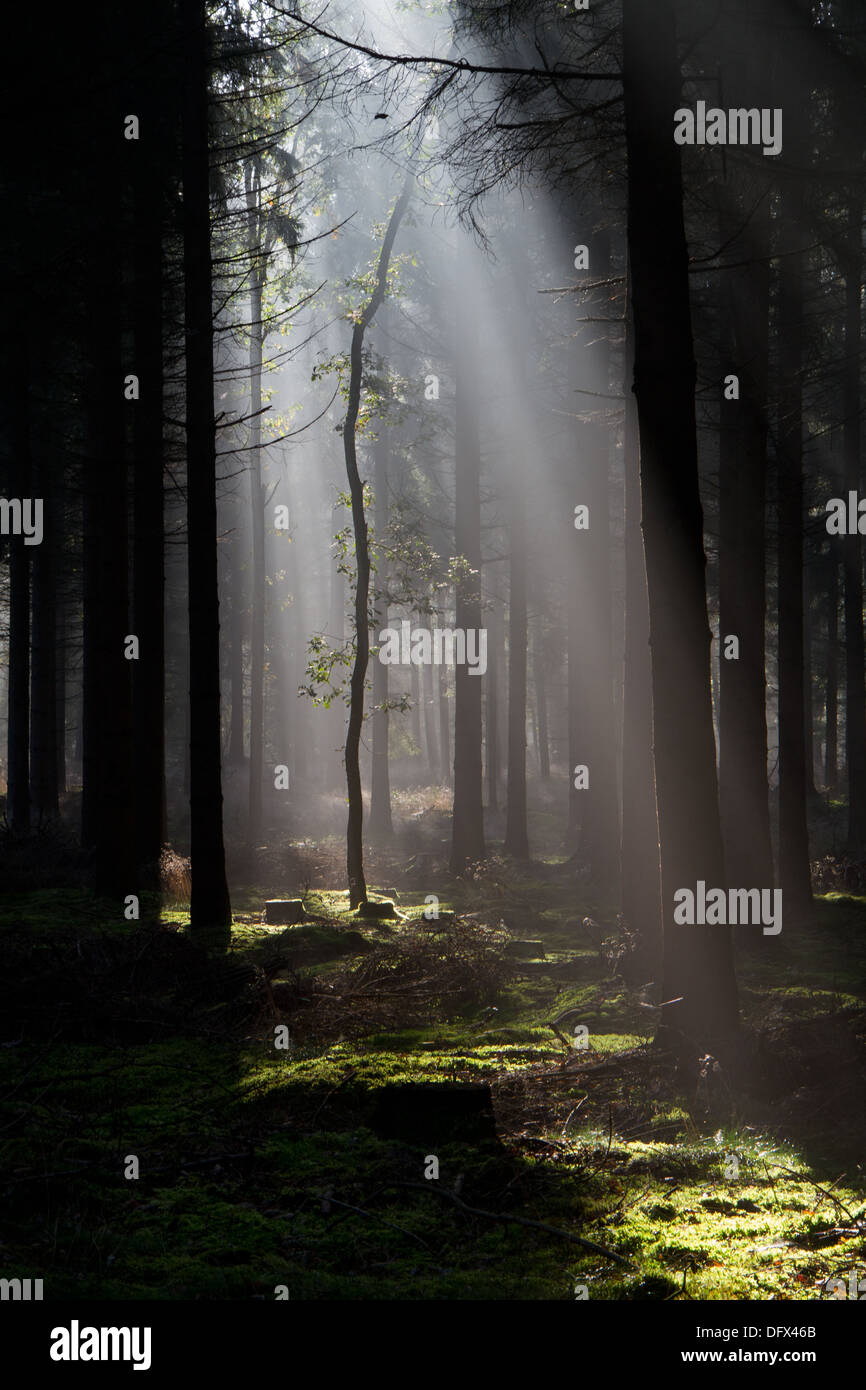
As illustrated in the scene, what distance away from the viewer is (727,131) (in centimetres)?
786

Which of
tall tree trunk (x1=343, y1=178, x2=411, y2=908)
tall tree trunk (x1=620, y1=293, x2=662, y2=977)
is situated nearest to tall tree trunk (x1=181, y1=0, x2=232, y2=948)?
tall tree trunk (x1=343, y1=178, x2=411, y2=908)

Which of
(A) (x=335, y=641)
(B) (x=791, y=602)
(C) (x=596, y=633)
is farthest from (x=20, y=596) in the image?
(A) (x=335, y=641)

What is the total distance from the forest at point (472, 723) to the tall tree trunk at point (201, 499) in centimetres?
6

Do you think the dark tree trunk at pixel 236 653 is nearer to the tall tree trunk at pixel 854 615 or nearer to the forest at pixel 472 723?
the forest at pixel 472 723

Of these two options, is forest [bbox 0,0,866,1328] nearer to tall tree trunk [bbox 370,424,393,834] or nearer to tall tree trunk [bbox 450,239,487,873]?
tall tree trunk [bbox 450,239,487,873]

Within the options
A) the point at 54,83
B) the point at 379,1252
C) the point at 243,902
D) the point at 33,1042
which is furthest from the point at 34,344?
the point at 379,1252

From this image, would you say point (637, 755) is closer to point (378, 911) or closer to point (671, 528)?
point (378, 911)

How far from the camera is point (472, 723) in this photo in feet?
65.4

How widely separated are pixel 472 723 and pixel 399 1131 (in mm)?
14916

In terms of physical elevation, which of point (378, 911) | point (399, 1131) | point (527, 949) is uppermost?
point (399, 1131)

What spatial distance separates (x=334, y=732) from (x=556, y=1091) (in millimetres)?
54826

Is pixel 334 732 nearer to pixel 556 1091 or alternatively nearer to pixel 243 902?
pixel 243 902

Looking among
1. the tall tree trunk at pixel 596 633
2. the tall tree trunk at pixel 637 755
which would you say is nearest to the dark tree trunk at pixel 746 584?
the tall tree trunk at pixel 637 755

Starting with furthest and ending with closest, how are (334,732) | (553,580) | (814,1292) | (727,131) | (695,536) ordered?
(334,732) < (553,580) < (727,131) < (695,536) < (814,1292)
